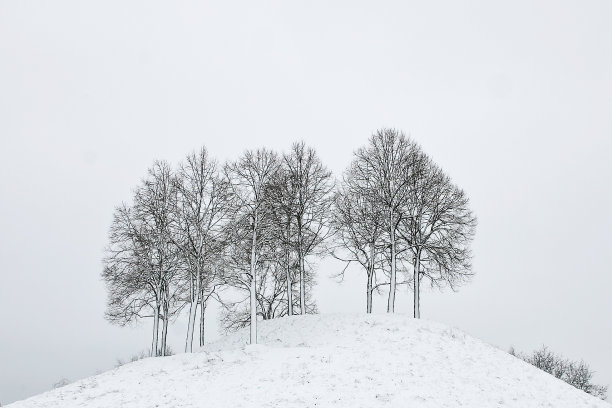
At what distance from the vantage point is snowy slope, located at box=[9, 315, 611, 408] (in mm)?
17453

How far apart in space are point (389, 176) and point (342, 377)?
16368 mm

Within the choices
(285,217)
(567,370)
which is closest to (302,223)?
(285,217)

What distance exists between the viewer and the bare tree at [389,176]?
30.9 metres

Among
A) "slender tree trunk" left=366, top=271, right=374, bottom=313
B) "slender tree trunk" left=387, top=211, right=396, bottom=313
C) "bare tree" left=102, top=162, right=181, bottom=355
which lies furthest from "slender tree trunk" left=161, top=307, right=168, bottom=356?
"slender tree trunk" left=387, top=211, right=396, bottom=313

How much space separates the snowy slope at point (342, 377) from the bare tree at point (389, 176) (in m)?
7.51

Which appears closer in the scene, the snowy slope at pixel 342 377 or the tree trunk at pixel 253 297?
the snowy slope at pixel 342 377

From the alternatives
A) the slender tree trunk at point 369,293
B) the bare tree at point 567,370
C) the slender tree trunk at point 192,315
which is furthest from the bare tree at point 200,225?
the bare tree at point 567,370

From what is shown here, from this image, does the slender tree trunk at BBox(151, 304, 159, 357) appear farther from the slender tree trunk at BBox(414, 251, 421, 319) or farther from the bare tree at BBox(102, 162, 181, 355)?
the slender tree trunk at BBox(414, 251, 421, 319)

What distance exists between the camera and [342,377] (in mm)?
18641

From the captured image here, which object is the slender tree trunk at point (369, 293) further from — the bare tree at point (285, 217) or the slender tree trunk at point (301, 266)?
the bare tree at point (285, 217)

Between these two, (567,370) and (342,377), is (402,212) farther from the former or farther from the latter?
(567,370)

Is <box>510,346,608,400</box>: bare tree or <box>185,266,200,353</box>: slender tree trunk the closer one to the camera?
<box>185,266,200,353</box>: slender tree trunk

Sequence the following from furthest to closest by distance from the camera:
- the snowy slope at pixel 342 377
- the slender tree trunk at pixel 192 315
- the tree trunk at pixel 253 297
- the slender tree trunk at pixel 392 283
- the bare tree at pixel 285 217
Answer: the bare tree at pixel 285 217
the slender tree trunk at pixel 392 283
the slender tree trunk at pixel 192 315
the tree trunk at pixel 253 297
the snowy slope at pixel 342 377

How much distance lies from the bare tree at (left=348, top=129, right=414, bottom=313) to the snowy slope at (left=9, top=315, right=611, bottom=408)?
7.51 meters
